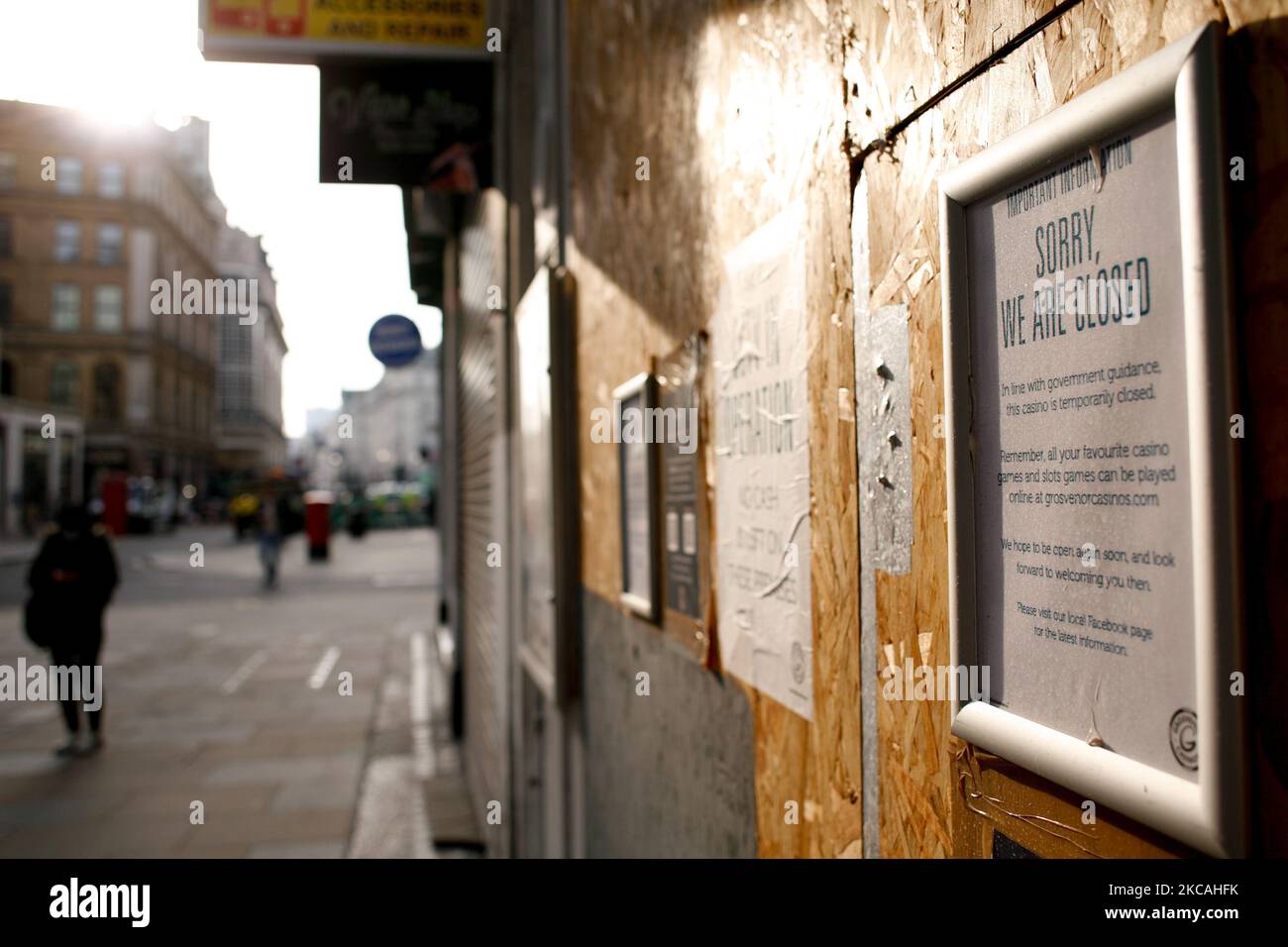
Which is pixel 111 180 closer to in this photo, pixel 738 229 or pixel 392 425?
pixel 392 425

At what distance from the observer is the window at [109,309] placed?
5228 cm

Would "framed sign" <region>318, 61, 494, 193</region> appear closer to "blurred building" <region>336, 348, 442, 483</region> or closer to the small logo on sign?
the small logo on sign

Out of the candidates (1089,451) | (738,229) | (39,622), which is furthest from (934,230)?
(39,622)

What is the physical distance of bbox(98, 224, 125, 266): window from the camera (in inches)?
2058

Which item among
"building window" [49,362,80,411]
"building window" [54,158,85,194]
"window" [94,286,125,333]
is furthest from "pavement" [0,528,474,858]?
"building window" [54,158,85,194]

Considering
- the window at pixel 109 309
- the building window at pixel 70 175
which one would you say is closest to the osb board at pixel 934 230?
the building window at pixel 70 175

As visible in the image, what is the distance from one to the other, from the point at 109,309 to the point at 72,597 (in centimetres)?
5185

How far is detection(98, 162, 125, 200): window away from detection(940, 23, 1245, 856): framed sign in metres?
59.4

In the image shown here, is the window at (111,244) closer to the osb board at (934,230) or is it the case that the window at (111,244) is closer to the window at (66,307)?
the window at (66,307)

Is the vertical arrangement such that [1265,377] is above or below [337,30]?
below

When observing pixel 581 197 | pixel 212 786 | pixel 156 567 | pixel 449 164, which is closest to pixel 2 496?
pixel 156 567

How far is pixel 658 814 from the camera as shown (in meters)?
2.46

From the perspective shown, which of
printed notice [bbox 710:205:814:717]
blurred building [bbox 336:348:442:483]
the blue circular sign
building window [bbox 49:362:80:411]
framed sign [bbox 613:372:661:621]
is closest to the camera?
printed notice [bbox 710:205:814:717]

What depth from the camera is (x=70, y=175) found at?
166 feet
